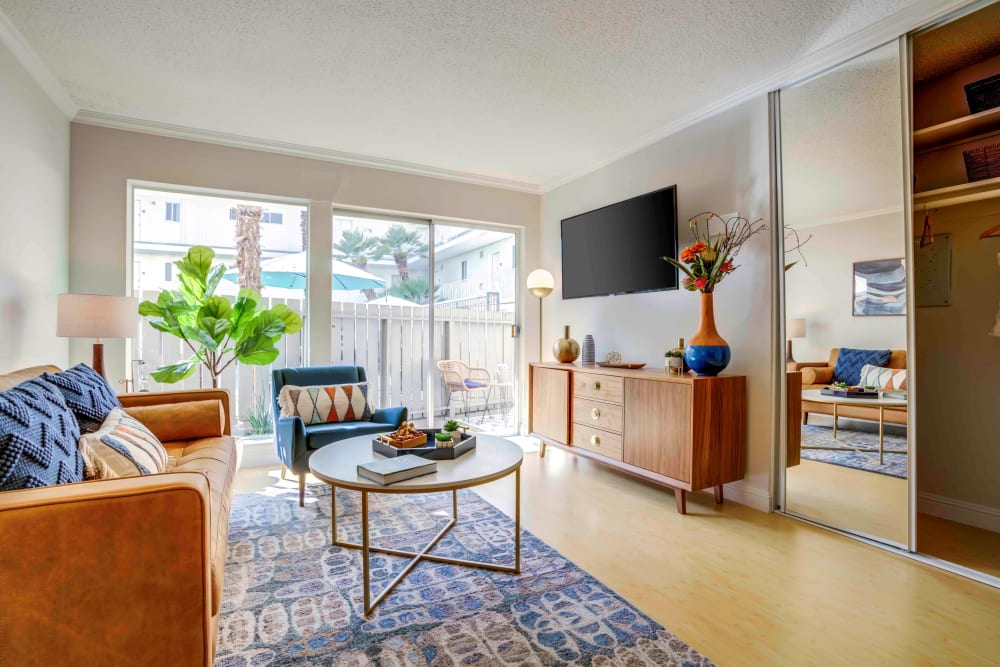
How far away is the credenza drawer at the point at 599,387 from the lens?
3.25 meters

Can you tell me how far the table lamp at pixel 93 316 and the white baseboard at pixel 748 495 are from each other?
371cm

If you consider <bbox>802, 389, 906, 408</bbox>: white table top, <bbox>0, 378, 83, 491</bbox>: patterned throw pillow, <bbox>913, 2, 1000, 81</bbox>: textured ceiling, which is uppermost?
<bbox>913, 2, 1000, 81</bbox>: textured ceiling

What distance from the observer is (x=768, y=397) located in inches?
114

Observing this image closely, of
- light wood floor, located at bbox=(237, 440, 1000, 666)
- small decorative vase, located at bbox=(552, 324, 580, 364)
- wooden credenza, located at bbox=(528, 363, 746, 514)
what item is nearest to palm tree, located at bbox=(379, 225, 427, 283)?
small decorative vase, located at bbox=(552, 324, 580, 364)

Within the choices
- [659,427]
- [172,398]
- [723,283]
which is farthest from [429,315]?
[723,283]

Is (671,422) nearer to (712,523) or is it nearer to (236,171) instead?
(712,523)

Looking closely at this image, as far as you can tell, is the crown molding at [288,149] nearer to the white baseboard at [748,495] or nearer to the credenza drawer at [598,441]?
the credenza drawer at [598,441]

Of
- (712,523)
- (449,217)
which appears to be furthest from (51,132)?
(712,523)

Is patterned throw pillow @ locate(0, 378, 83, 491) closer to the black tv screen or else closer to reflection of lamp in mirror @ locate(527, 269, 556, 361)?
the black tv screen

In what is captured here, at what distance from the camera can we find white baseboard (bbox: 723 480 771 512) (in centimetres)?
290

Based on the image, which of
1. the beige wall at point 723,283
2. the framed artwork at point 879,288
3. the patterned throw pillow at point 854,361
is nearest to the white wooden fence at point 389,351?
the beige wall at point 723,283

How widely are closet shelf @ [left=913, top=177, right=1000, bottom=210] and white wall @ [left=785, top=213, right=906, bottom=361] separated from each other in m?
0.22

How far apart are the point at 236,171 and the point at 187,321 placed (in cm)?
121

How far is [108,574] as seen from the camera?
1.08 meters
